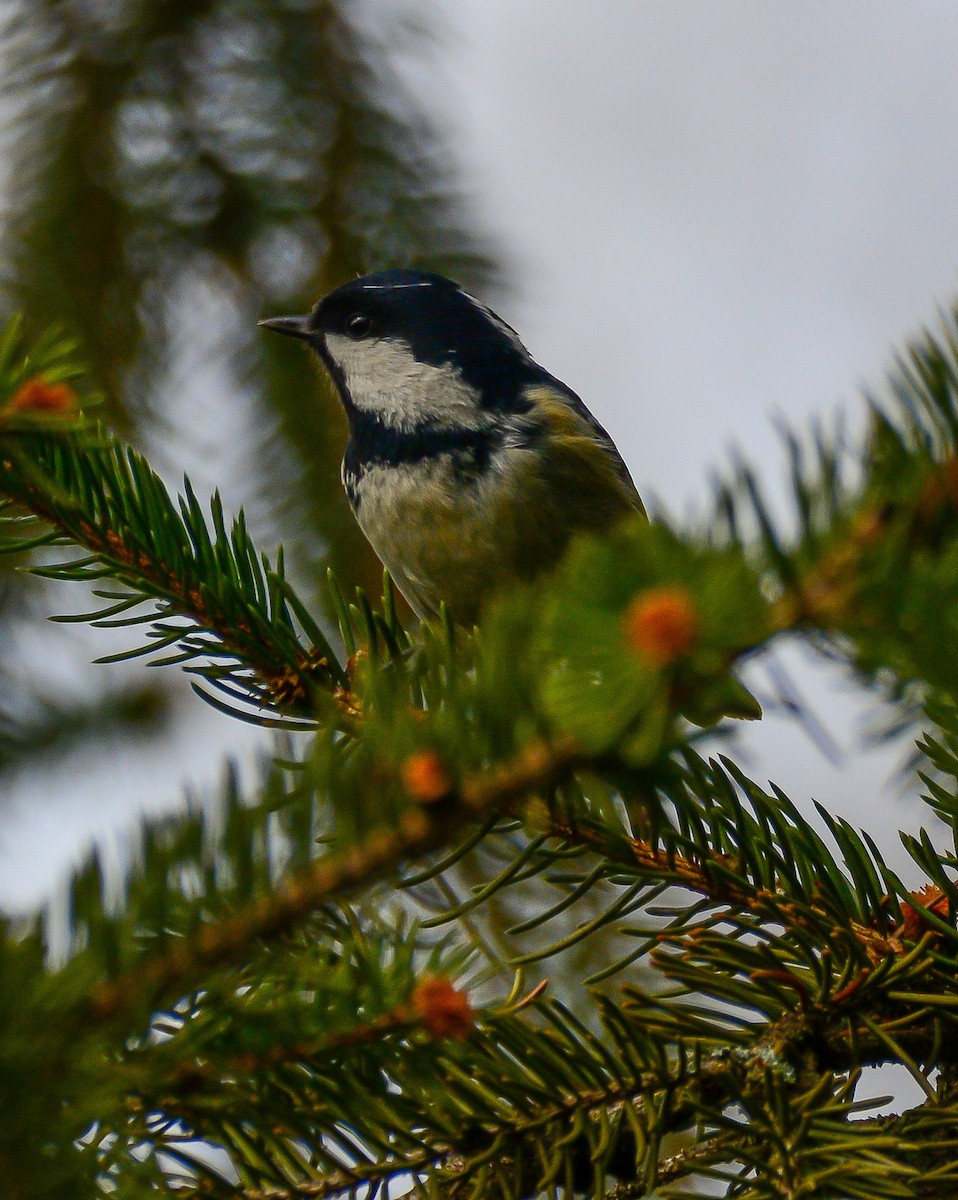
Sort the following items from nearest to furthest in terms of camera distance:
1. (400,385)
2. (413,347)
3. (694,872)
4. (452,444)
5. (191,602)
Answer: (694,872) < (191,602) < (452,444) < (400,385) < (413,347)

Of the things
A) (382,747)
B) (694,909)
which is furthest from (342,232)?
(382,747)

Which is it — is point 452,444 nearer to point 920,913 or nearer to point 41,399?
point 920,913

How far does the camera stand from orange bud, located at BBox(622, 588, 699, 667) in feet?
2.37

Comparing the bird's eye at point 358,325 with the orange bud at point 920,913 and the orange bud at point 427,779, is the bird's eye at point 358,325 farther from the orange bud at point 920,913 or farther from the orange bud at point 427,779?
the orange bud at point 427,779

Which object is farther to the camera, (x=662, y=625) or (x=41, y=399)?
(x=41, y=399)

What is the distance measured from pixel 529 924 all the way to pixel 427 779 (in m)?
0.63

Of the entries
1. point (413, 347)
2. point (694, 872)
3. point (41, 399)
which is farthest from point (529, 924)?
point (413, 347)

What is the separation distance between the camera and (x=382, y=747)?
83 centimetres

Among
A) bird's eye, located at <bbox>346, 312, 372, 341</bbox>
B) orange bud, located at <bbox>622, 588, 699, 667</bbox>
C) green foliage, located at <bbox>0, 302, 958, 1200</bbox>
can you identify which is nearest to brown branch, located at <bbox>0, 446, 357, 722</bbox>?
green foliage, located at <bbox>0, 302, 958, 1200</bbox>

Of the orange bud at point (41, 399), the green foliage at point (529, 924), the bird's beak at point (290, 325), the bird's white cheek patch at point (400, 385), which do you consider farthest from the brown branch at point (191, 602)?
the bird's beak at point (290, 325)

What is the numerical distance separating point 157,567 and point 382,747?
2.85 ft

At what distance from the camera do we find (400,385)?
10.3 feet

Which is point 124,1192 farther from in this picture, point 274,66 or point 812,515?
point 274,66

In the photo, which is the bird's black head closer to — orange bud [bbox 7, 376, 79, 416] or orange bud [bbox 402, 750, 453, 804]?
orange bud [bbox 7, 376, 79, 416]
